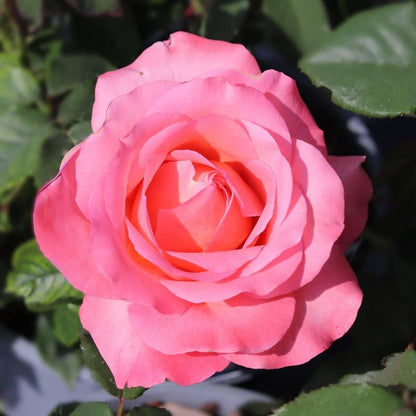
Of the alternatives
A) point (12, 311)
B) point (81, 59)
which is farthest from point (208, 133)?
point (12, 311)

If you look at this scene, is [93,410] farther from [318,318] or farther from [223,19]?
[223,19]

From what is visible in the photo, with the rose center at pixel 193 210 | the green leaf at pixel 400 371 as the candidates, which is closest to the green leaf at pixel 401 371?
the green leaf at pixel 400 371

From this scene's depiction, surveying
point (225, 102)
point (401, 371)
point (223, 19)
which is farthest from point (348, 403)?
point (223, 19)

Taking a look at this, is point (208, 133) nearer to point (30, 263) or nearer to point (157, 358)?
point (157, 358)

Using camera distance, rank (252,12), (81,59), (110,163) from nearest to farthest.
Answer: (110,163) → (81,59) → (252,12)

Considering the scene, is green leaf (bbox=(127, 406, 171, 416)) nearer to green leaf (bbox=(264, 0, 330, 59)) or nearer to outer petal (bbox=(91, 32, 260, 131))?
outer petal (bbox=(91, 32, 260, 131))
